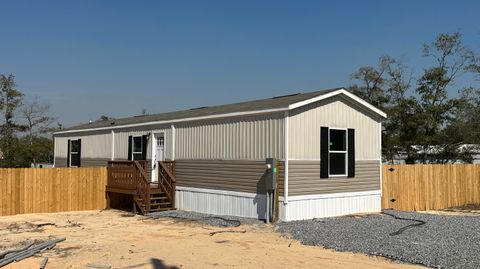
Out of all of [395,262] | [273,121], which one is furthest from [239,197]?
[395,262]

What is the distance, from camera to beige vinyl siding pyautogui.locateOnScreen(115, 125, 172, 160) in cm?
1720

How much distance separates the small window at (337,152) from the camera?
46.1ft

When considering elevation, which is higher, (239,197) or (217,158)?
(217,158)

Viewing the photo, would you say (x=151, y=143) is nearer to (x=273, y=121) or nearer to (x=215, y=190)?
(x=215, y=190)

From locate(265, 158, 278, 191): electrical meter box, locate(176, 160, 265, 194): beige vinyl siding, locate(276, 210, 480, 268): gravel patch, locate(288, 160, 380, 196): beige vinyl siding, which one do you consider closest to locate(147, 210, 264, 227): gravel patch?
locate(176, 160, 265, 194): beige vinyl siding

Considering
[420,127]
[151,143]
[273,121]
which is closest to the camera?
[273,121]

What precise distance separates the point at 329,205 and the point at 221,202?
3.19m

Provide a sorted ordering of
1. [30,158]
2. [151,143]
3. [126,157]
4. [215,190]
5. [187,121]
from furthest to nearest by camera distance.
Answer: [30,158], [126,157], [151,143], [187,121], [215,190]

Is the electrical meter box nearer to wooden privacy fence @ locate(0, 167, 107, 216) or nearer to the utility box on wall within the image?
the utility box on wall

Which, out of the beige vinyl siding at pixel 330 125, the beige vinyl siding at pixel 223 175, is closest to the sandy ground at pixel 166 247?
the beige vinyl siding at pixel 223 175

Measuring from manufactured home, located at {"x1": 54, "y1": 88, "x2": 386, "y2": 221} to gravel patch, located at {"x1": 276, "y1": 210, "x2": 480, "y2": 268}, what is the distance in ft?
3.01

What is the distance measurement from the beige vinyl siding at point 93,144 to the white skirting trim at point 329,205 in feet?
33.7

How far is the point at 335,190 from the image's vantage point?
1398 cm

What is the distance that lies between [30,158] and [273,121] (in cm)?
2649
